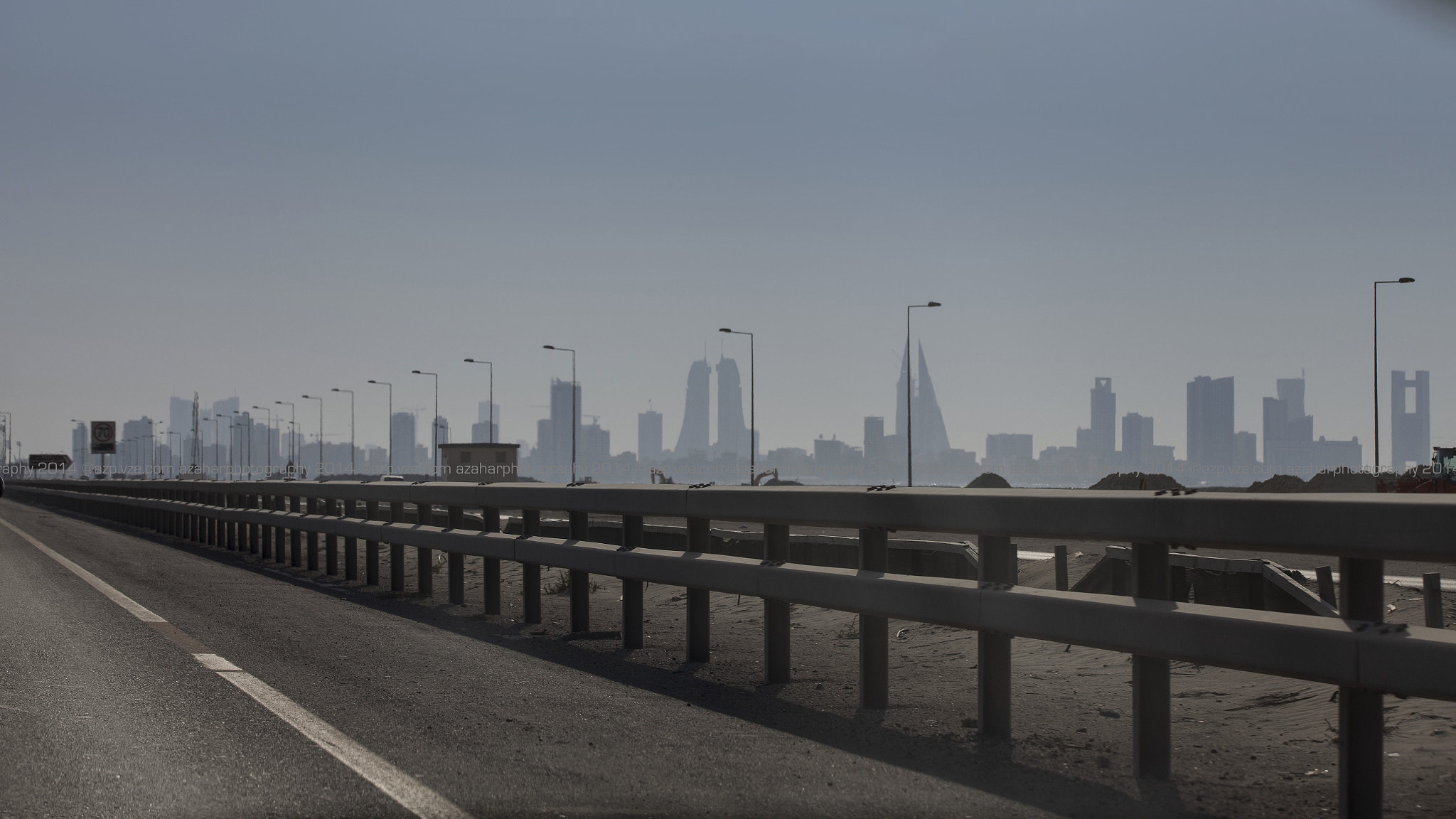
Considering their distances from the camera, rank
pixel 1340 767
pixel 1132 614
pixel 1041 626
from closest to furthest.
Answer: pixel 1340 767 → pixel 1132 614 → pixel 1041 626

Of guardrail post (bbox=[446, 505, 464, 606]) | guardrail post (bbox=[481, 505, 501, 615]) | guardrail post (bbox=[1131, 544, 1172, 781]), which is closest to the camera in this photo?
guardrail post (bbox=[1131, 544, 1172, 781])

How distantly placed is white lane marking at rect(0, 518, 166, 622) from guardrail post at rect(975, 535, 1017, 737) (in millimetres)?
6605

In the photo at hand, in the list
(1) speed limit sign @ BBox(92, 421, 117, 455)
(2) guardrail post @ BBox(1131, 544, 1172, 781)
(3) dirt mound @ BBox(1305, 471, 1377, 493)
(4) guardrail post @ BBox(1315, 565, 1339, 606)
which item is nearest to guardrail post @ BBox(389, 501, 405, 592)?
(4) guardrail post @ BBox(1315, 565, 1339, 606)

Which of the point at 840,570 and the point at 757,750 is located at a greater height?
the point at 840,570

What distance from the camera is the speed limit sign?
84.4m

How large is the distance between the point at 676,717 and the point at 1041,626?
1.88 metres

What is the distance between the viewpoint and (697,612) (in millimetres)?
7805

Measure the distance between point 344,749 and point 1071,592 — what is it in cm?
302

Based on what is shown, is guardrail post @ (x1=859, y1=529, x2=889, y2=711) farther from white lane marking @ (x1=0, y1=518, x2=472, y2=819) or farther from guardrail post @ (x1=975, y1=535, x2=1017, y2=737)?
white lane marking @ (x1=0, y1=518, x2=472, y2=819)

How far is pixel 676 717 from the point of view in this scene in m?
5.95

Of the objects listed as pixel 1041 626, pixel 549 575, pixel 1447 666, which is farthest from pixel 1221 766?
pixel 549 575

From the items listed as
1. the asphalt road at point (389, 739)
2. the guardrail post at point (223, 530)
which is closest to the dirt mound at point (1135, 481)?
the guardrail post at point (223, 530)

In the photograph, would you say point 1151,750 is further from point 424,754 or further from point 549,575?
point 549,575

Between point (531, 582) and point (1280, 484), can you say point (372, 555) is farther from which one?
point (1280, 484)
